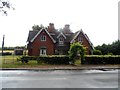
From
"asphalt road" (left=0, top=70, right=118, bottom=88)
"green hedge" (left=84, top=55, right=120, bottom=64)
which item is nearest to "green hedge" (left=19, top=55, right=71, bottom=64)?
"green hedge" (left=84, top=55, right=120, bottom=64)

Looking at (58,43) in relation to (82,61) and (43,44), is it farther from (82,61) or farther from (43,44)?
(82,61)

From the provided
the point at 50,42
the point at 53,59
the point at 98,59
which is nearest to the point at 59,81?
the point at 53,59

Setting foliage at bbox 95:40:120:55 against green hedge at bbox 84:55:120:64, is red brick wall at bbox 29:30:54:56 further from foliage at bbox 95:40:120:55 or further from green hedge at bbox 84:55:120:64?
green hedge at bbox 84:55:120:64

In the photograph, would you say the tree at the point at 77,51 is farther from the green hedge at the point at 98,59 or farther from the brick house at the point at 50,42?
the brick house at the point at 50,42

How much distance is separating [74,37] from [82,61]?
1547 cm

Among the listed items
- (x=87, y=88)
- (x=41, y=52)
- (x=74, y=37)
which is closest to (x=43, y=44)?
(x=41, y=52)

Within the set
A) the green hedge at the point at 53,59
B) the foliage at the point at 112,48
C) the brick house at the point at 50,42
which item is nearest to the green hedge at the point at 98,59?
the green hedge at the point at 53,59

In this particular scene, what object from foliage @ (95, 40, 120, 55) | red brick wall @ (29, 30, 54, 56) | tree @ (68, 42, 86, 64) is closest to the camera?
tree @ (68, 42, 86, 64)

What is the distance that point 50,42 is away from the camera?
51781 mm

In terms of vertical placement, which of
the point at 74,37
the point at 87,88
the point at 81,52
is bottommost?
the point at 87,88

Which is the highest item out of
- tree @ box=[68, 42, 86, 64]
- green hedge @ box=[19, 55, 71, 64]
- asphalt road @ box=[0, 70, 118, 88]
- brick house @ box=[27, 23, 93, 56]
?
brick house @ box=[27, 23, 93, 56]

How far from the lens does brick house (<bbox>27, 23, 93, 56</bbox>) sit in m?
51.2

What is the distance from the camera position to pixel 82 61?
A: 38.3m

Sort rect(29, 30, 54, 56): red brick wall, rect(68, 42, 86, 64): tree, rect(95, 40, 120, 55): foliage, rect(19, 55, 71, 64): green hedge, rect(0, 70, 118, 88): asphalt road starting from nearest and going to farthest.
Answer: rect(0, 70, 118, 88): asphalt road < rect(68, 42, 86, 64): tree < rect(19, 55, 71, 64): green hedge < rect(29, 30, 54, 56): red brick wall < rect(95, 40, 120, 55): foliage
